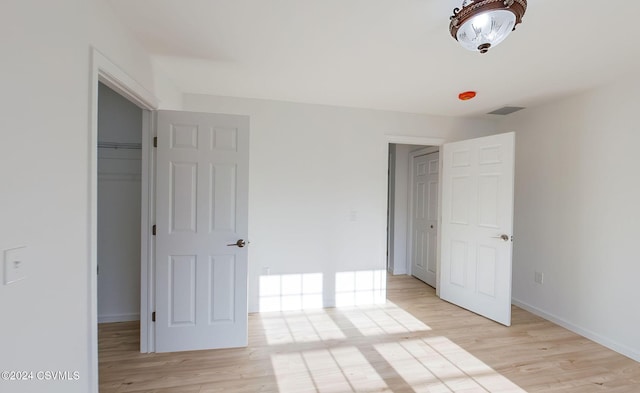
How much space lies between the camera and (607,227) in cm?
265

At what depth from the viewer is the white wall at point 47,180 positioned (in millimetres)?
998

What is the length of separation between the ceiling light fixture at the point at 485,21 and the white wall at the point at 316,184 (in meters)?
1.99

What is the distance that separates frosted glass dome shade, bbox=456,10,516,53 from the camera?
4.50ft

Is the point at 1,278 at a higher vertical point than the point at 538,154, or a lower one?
lower

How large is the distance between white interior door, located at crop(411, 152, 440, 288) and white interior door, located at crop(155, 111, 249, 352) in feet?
9.80

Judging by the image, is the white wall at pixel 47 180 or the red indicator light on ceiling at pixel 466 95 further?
the red indicator light on ceiling at pixel 466 95

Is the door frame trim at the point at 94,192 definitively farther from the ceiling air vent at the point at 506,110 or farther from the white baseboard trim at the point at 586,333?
the white baseboard trim at the point at 586,333

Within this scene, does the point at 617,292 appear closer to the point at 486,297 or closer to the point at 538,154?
the point at 486,297

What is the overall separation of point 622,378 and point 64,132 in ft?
13.0

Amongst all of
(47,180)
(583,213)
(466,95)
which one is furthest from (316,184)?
(583,213)

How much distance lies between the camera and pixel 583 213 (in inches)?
112

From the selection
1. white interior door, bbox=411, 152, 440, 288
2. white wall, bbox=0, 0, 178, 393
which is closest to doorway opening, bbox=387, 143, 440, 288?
white interior door, bbox=411, 152, 440, 288

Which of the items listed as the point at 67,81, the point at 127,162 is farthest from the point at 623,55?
the point at 127,162

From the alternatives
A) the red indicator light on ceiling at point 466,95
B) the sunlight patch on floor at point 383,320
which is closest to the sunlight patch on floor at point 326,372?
the sunlight patch on floor at point 383,320
